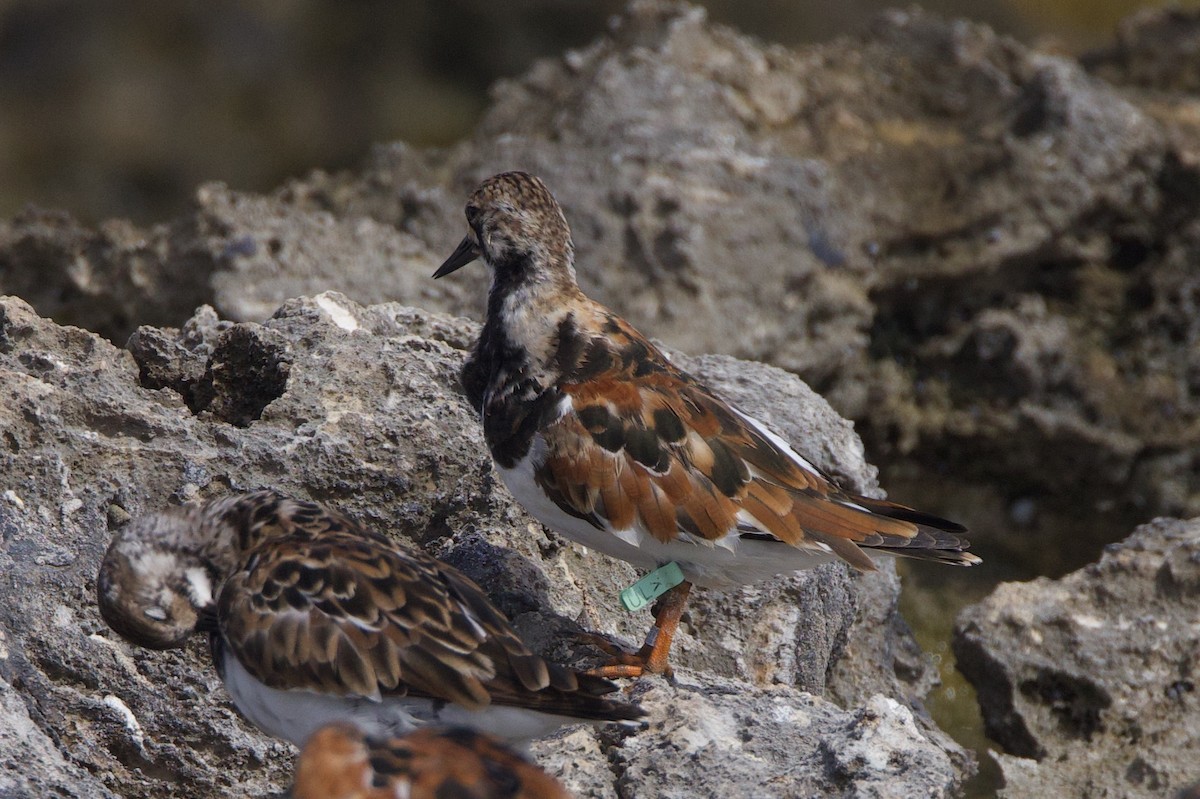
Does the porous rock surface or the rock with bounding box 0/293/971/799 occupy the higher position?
the porous rock surface

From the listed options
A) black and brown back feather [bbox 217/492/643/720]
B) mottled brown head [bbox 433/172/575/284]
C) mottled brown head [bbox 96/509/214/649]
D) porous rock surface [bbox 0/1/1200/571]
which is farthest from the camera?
porous rock surface [bbox 0/1/1200/571]

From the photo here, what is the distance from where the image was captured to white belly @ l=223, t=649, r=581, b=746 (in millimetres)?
3719

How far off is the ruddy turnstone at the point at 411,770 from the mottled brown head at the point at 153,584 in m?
0.84

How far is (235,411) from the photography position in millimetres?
4957

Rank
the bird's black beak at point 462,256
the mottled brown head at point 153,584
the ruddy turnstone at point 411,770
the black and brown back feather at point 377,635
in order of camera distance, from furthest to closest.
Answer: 1. the bird's black beak at point 462,256
2. the mottled brown head at point 153,584
3. the black and brown back feather at point 377,635
4. the ruddy turnstone at point 411,770

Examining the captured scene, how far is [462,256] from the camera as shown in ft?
16.9

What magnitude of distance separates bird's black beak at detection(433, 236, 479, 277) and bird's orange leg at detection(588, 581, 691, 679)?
1.38m

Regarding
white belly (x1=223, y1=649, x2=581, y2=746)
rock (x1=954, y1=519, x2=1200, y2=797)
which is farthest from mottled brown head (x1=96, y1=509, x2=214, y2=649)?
rock (x1=954, y1=519, x2=1200, y2=797)

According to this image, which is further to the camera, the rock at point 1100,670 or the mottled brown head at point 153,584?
the rock at point 1100,670

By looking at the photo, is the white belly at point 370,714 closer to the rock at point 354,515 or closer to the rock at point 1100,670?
the rock at point 354,515

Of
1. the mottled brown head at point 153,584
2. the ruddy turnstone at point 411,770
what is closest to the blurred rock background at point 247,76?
the mottled brown head at point 153,584

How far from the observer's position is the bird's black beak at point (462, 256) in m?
5.09

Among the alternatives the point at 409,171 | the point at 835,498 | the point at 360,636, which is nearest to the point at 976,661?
the point at 835,498

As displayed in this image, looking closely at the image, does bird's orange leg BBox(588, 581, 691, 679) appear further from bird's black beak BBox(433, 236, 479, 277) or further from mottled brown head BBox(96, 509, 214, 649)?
bird's black beak BBox(433, 236, 479, 277)
